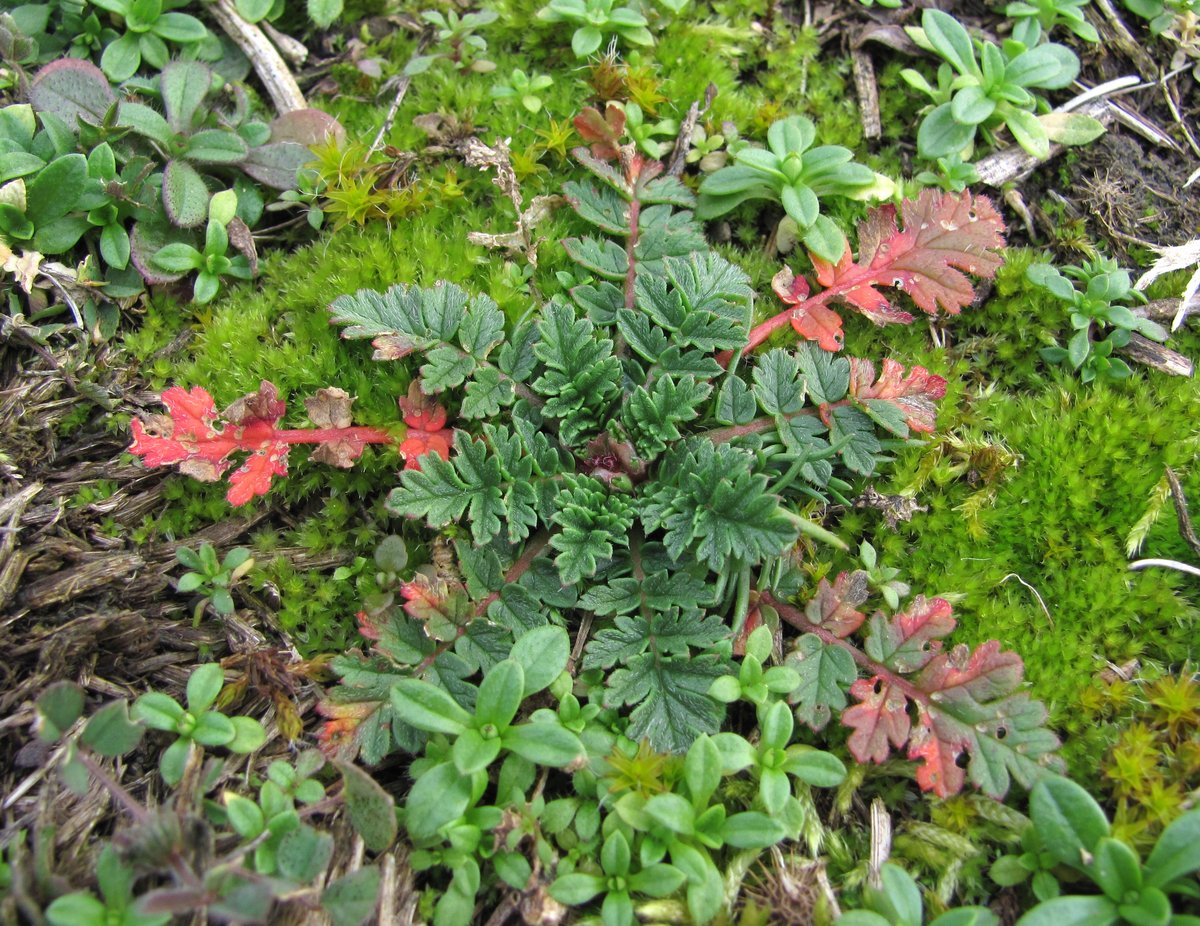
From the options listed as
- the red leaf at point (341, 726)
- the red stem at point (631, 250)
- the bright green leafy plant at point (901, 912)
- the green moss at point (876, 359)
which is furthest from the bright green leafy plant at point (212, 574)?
the bright green leafy plant at point (901, 912)

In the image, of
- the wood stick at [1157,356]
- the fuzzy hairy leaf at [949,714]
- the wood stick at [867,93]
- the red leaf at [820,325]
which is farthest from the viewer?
the wood stick at [867,93]

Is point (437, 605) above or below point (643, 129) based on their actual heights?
below

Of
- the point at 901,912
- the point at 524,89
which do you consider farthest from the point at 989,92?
the point at 901,912

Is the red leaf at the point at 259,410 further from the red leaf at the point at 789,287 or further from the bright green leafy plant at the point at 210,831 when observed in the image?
the red leaf at the point at 789,287

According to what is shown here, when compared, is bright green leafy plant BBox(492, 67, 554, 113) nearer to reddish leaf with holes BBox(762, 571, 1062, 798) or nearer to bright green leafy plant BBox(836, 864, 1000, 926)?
reddish leaf with holes BBox(762, 571, 1062, 798)

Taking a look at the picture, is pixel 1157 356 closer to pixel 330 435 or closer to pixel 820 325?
pixel 820 325

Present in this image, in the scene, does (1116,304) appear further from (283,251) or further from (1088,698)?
(283,251)
